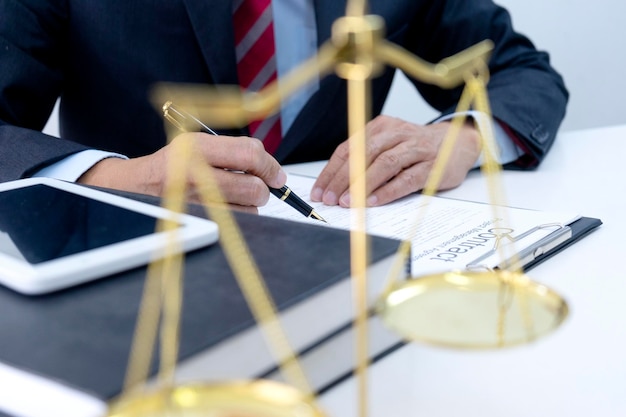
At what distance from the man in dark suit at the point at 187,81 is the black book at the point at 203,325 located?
375mm

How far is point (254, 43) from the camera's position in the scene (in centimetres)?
123

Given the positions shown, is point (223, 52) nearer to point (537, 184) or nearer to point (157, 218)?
point (537, 184)

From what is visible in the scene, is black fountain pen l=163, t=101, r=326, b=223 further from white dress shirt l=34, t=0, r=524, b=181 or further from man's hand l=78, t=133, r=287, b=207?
white dress shirt l=34, t=0, r=524, b=181

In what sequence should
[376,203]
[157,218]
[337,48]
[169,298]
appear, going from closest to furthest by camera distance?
[337,48], [169,298], [157,218], [376,203]

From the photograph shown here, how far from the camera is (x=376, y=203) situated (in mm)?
864

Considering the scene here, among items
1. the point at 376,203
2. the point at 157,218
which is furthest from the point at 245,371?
the point at 376,203

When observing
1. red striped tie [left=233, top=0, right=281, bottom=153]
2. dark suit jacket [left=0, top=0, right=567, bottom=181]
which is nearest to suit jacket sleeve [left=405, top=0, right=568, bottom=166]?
dark suit jacket [left=0, top=0, right=567, bottom=181]

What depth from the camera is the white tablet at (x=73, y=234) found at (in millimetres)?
432

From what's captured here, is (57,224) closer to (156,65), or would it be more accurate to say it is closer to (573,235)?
(573,235)

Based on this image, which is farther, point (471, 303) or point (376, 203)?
point (376, 203)

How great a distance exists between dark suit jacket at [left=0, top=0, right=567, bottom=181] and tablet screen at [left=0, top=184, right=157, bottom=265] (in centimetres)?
41

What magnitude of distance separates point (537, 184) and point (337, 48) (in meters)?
0.75

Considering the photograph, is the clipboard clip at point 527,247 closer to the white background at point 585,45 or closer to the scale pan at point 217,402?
the scale pan at point 217,402

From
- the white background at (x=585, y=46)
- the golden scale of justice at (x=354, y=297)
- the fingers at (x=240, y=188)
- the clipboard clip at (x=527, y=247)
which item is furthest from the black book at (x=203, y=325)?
the white background at (x=585, y=46)
